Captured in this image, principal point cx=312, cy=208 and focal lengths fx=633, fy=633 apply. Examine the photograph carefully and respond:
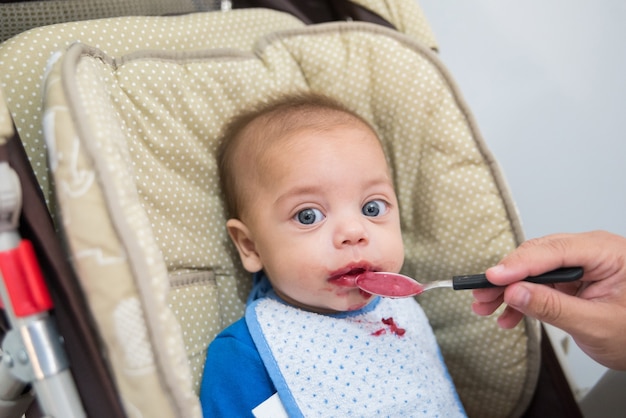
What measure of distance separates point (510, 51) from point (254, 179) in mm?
982

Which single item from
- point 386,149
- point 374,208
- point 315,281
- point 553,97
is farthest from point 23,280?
point 553,97

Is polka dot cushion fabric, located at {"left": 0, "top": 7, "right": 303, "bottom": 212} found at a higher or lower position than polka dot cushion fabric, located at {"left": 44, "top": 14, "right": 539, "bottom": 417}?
higher

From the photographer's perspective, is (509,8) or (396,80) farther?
(509,8)

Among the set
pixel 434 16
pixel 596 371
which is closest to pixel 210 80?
pixel 434 16

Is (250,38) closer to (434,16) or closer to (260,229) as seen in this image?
(260,229)

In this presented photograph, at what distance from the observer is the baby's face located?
0.87m

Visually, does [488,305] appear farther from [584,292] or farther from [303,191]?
[303,191]

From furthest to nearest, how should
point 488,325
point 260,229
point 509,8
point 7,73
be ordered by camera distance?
point 509,8 < point 488,325 < point 260,229 < point 7,73

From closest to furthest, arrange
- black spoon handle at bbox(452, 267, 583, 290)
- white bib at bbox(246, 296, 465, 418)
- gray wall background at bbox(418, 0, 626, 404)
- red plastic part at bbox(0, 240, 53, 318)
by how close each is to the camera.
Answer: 1. red plastic part at bbox(0, 240, 53, 318)
2. black spoon handle at bbox(452, 267, 583, 290)
3. white bib at bbox(246, 296, 465, 418)
4. gray wall background at bbox(418, 0, 626, 404)

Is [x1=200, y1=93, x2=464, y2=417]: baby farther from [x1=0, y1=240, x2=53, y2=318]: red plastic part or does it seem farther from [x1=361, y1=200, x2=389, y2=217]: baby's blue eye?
[x1=0, y1=240, x2=53, y2=318]: red plastic part

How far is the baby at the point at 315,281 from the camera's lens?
0.87 m

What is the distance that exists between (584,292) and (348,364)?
33cm

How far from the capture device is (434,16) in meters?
1.68

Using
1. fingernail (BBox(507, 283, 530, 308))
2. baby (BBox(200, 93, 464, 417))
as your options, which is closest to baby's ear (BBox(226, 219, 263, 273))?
baby (BBox(200, 93, 464, 417))
